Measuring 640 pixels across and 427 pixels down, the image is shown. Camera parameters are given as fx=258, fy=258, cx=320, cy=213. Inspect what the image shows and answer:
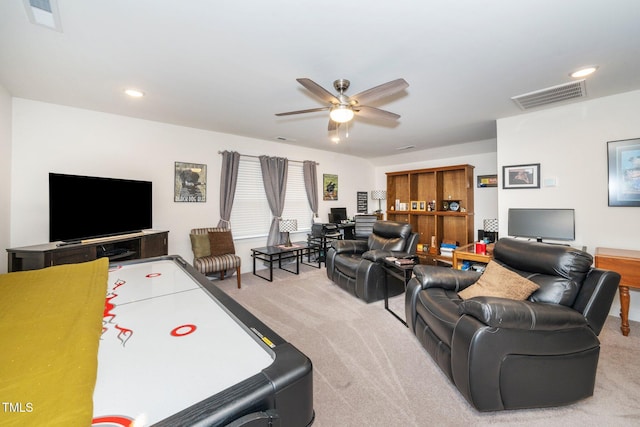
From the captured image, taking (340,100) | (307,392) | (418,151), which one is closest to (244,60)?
(340,100)

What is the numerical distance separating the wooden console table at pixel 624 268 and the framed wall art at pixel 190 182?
505 centimetres

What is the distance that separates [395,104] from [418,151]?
281 cm

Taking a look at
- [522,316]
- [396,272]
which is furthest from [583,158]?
[522,316]

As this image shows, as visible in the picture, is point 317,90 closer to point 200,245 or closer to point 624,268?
point 200,245

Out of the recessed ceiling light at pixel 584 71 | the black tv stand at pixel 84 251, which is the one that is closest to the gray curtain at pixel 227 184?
the black tv stand at pixel 84 251

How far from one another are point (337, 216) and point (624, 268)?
430 centimetres

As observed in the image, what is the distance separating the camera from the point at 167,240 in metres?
3.76

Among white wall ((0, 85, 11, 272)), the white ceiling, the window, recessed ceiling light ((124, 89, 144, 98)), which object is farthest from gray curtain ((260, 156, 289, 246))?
white wall ((0, 85, 11, 272))

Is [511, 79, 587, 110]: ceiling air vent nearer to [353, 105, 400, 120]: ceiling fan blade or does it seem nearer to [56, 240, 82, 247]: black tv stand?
[353, 105, 400, 120]: ceiling fan blade

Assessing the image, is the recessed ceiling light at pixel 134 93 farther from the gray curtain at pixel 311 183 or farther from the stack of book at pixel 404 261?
the stack of book at pixel 404 261

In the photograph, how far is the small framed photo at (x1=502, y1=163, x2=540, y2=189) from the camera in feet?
10.8

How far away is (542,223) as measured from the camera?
3.18 meters

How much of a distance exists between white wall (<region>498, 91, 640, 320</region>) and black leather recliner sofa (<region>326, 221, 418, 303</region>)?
5.01 ft

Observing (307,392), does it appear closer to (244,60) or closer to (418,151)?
(244,60)
